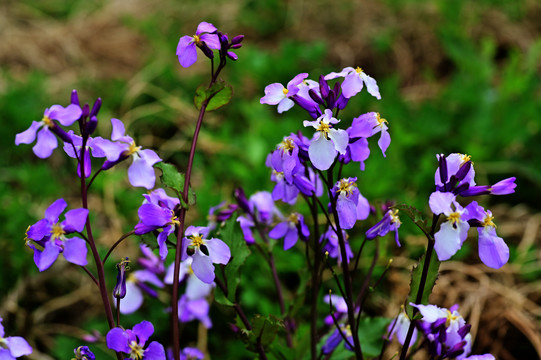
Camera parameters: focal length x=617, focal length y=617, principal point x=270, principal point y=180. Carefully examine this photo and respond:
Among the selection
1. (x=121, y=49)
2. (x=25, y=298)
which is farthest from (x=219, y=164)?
(x=121, y=49)

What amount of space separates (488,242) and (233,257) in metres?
0.50

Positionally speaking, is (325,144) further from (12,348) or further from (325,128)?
(12,348)

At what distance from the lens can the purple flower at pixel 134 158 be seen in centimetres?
110

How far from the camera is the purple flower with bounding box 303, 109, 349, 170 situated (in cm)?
103

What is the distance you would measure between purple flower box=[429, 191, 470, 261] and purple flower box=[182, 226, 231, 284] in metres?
0.36

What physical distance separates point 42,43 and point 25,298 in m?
2.84

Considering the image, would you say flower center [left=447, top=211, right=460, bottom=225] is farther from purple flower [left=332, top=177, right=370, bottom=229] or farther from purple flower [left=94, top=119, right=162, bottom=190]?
purple flower [left=94, top=119, right=162, bottom=190]

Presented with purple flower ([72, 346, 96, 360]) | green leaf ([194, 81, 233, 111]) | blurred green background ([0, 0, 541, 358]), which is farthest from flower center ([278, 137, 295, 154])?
blurred green background ([0, 0, 541, 358])

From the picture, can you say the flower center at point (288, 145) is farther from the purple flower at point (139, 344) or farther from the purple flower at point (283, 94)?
the purple flower at point (139, 344)

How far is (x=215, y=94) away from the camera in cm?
118

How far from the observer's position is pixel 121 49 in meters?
4.68

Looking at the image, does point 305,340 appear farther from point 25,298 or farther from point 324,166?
point 25,298

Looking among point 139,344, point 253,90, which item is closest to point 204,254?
point 139,344

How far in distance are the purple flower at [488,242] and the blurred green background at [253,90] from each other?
115 centimetres
